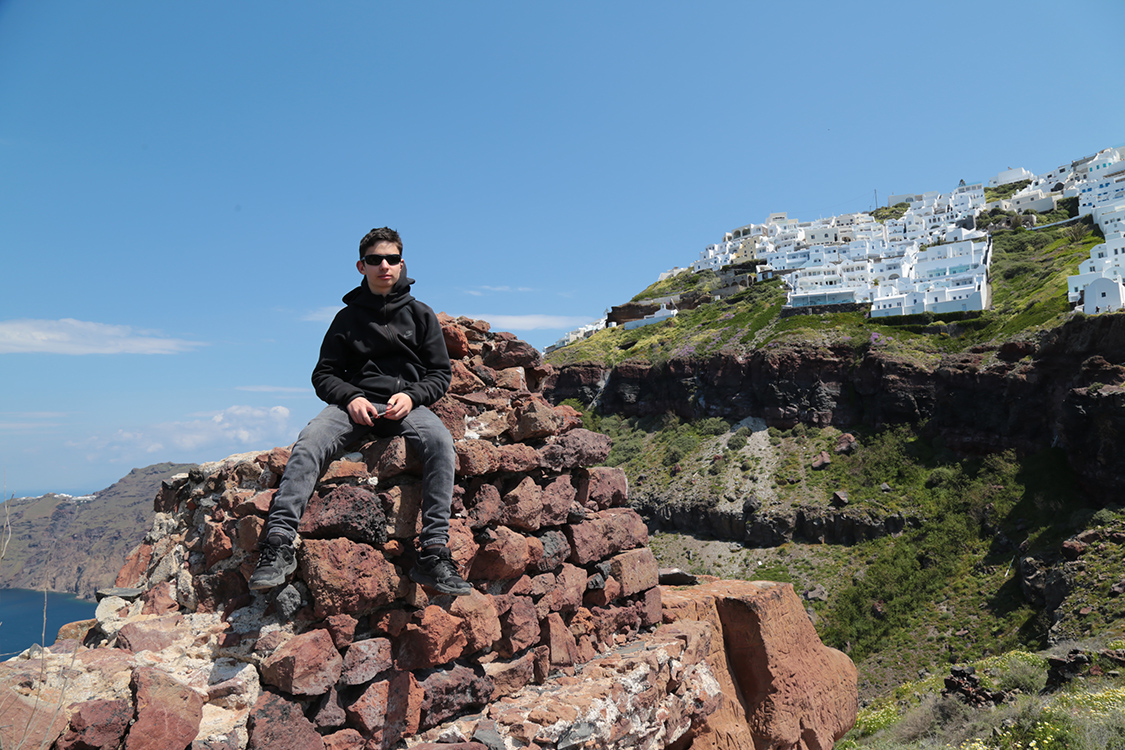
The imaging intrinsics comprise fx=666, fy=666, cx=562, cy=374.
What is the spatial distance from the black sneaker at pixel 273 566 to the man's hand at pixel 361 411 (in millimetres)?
757

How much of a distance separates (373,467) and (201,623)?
119 centimetres

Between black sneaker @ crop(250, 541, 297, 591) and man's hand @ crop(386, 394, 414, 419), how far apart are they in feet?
2.89

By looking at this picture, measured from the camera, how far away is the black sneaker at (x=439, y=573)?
3.63 meters

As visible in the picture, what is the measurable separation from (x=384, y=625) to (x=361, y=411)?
1.19 meters

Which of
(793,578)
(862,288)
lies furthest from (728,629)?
(862,288)

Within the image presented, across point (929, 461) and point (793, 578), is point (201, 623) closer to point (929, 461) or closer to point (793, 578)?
point (793, 578)

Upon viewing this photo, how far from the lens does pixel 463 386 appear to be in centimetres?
496

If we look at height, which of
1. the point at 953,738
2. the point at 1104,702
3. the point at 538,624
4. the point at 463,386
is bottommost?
the point at 953,738

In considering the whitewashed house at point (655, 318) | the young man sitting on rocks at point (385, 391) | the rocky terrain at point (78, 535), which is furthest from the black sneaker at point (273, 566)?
the whitewashed house at point (655, 318)

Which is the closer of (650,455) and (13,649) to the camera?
(13,649)

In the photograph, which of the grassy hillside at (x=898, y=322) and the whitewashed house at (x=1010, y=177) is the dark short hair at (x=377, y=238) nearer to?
the grassy hillside at (x=898, y=322)

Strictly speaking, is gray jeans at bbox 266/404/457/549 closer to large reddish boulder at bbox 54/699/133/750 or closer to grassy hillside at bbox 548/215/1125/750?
large reddish boulder at bbox 54/699/133/750

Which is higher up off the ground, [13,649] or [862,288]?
[862,288]

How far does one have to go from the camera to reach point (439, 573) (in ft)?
12.0
